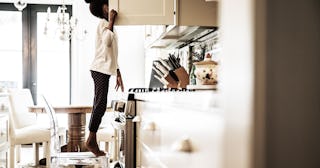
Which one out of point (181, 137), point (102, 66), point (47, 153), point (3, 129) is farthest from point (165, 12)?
point (47, 153)

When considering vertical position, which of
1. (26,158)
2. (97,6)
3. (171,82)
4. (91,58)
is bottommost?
(26,158)

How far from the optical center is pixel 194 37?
3133mm

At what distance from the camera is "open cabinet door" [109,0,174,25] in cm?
248

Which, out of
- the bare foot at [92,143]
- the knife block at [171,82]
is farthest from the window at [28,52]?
the knife block at [171,82]

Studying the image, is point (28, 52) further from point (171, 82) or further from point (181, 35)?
point (171, 82)

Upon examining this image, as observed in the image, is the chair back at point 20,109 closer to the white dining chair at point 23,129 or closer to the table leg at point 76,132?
the white dining chair at point 23,129

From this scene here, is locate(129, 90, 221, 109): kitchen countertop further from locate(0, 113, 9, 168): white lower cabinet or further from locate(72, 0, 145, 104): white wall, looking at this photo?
locate(72, 0, 145, 104): white wall

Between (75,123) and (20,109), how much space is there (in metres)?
0.78

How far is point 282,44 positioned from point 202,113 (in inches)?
17.8

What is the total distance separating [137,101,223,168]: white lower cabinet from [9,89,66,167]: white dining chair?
2.60 meters

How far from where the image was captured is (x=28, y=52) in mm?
6668

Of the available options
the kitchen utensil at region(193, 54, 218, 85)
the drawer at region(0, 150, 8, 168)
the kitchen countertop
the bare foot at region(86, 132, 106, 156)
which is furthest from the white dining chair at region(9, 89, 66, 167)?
the kitchen countertop

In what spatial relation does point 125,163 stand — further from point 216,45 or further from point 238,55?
point 238,55

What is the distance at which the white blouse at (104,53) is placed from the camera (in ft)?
8.80
